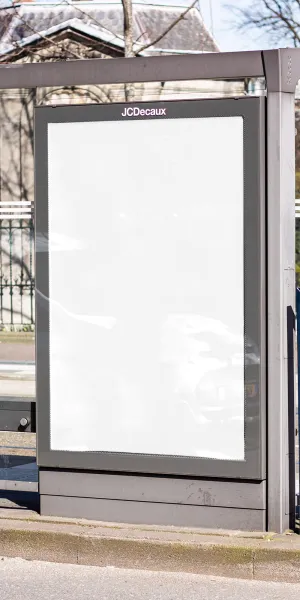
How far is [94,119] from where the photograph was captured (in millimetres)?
5473

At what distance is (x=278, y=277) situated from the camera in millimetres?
5312

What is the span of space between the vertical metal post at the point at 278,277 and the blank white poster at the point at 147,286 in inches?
6.2

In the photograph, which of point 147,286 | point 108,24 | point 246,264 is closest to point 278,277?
point 246,264

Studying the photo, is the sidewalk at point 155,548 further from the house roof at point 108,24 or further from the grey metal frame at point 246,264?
the house roof at point 108,24

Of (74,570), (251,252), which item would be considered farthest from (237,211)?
(74,570)

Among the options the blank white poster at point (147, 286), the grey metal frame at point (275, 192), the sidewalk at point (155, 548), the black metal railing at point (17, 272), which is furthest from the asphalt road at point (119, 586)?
the black metal railing at point (17, 272)

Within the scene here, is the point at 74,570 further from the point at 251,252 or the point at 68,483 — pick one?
the point at 251,252

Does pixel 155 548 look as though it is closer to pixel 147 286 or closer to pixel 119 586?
pixel 119 586

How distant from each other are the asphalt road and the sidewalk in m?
0.05

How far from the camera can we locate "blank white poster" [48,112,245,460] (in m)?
5.34

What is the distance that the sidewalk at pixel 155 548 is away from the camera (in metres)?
5.05

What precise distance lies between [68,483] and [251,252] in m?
1.64

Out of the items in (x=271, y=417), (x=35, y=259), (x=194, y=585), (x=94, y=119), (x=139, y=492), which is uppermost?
(x=94, y=119)

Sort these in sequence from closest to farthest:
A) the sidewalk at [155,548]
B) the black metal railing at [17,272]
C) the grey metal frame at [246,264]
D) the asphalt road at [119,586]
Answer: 1. the asphalt road at [119,586]
2. the sidewalk at [155,548]
3. the grey metal frame at [246,264]
4. the black metal railing at [17,272]
